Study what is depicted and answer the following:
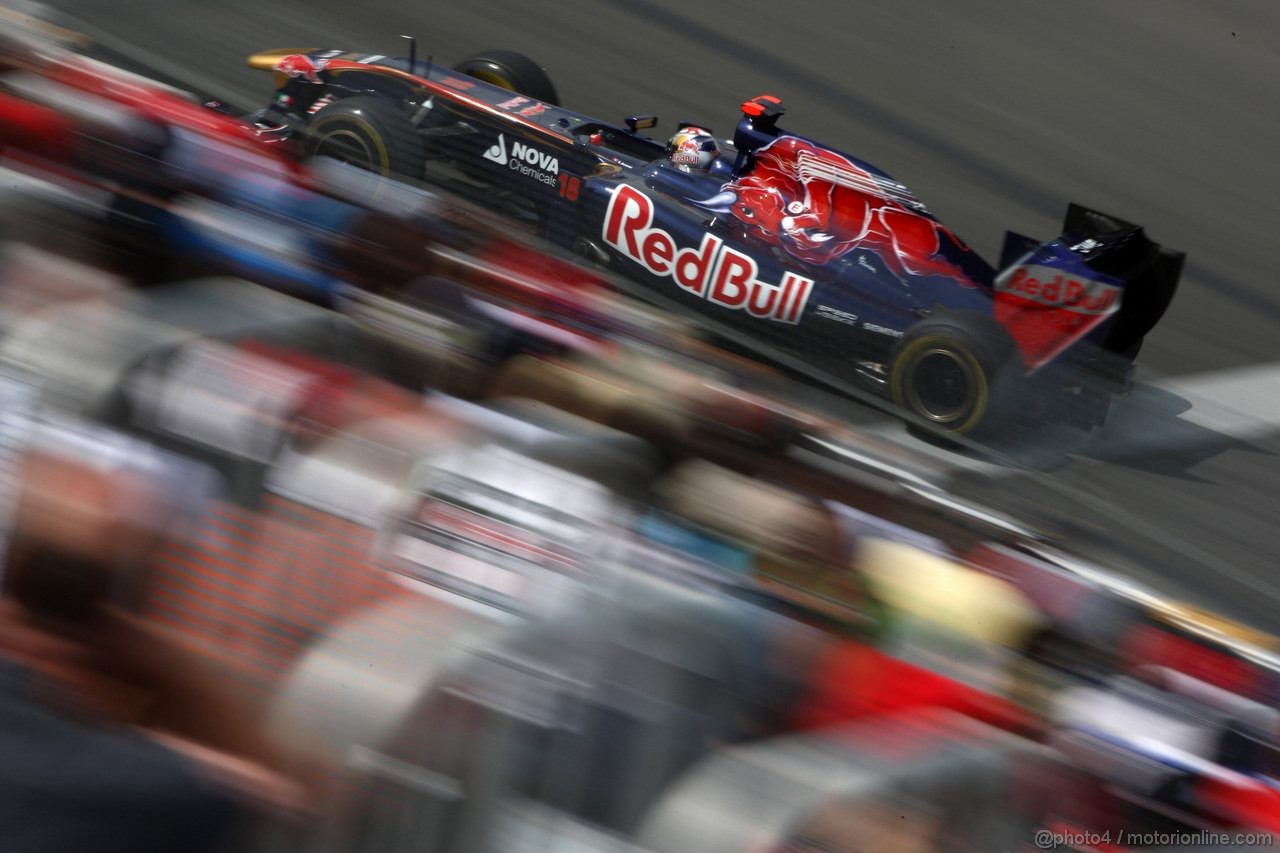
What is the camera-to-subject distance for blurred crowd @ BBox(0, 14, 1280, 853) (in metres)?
1.21

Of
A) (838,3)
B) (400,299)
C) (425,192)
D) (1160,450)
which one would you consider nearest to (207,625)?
(400,299)

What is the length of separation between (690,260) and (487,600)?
3.26 metres

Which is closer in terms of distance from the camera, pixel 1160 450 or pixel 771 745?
pixel 771 745

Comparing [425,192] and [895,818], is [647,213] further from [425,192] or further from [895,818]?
[895,818]

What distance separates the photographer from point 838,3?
23.8 feet

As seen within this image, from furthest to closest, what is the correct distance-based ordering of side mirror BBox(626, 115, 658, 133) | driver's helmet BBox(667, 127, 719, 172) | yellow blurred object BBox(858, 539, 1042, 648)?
side mirror BBox(626, 115, 658, 133)
driver's helmet BBox(667, 127, 719, 172)
yellow blurred object BBox(858, 539, 1042, 648)

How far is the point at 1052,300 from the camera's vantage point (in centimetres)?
408

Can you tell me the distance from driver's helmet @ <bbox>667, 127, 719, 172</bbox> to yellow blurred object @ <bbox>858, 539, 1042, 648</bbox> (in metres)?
3.45

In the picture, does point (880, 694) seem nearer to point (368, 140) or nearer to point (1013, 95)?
point (368, 140)

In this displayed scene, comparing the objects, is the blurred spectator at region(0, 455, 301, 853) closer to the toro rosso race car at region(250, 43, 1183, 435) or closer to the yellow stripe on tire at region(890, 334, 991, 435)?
the toro rosso race car at region(250, 43, 1183, 435)

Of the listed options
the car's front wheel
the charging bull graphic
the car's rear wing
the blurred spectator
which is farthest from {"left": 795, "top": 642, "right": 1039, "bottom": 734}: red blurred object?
the charging bull graphic

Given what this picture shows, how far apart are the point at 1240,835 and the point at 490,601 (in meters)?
0.71

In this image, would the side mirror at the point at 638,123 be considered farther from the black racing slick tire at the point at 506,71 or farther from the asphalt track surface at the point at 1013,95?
the asphalt track surface at the point at 1013,95

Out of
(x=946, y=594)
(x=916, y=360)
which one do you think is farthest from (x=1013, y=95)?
(x=946, y=594)
